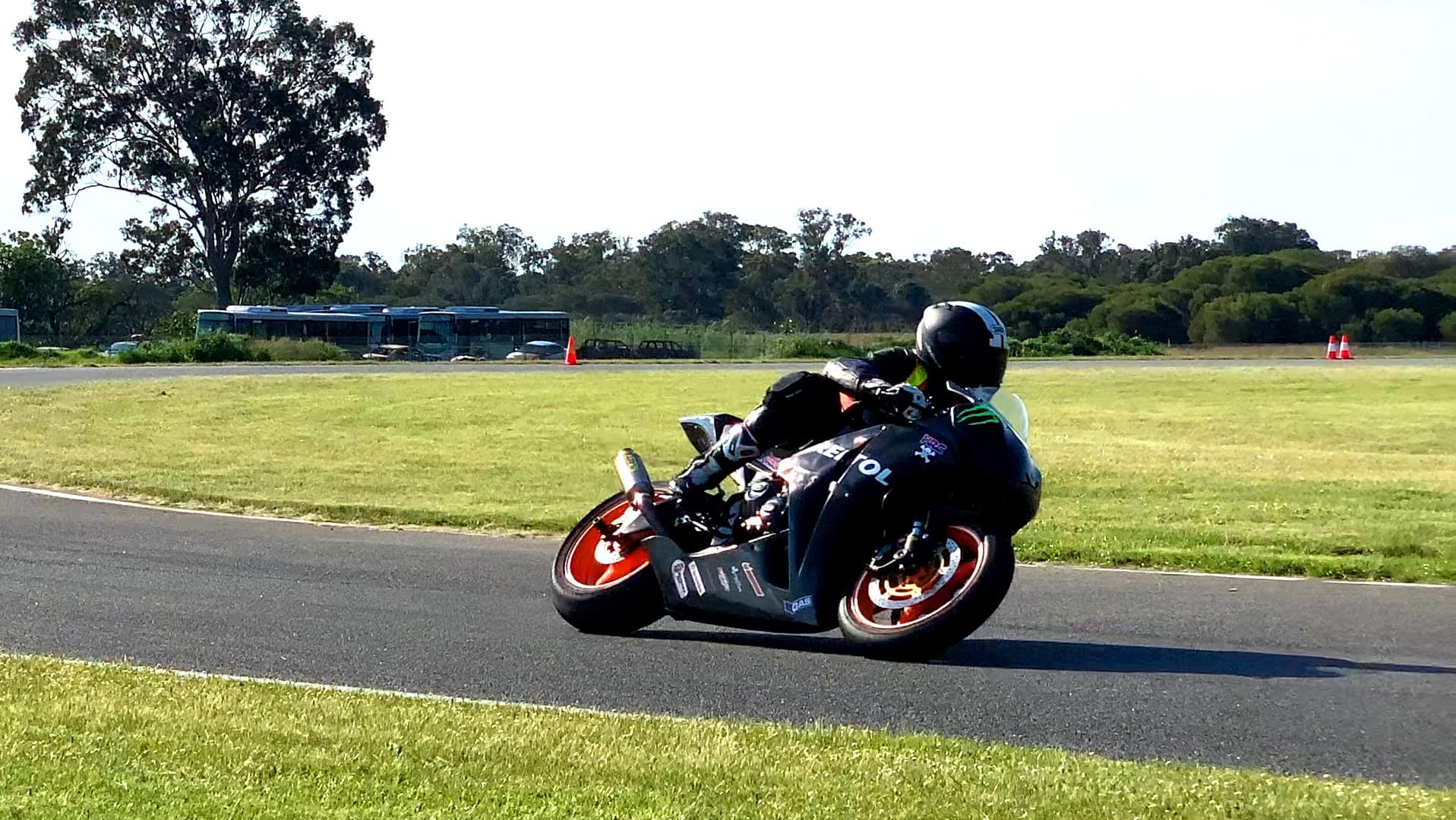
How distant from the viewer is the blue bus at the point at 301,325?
59375 mm

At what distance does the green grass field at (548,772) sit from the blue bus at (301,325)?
5439 centimetres

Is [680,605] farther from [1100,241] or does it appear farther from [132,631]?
[1100,241]

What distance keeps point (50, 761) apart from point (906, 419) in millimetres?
→ 3535

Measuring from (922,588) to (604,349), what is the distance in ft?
173

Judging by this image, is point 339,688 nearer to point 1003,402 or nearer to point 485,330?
point 1003,402

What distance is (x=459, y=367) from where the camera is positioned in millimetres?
43656

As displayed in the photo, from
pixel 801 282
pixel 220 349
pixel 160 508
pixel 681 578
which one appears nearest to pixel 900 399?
pixel 681 578

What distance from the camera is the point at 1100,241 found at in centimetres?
7531

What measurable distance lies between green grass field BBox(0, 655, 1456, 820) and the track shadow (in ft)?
5.66

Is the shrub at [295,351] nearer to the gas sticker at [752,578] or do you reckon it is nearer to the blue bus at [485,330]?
the blue bus at [485,330]

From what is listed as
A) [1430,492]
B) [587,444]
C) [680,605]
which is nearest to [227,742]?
[680,605]

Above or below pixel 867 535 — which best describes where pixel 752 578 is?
below

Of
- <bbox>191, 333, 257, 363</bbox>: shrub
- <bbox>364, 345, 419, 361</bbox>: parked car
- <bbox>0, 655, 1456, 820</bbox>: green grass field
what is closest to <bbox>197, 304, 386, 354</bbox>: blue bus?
<bbox>364, 345, 419, 361</bbox>: parked car

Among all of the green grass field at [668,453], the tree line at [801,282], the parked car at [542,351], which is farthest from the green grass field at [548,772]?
the parked car at [542,351]
